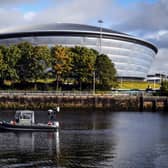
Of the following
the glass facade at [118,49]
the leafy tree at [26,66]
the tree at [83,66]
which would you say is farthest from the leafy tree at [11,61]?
the glass facade at [118,49]

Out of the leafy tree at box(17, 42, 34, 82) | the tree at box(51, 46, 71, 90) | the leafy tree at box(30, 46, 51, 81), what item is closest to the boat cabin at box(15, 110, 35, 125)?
the leafy tree at box(30, 46, 51, 81)

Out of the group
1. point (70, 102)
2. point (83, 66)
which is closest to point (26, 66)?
point (83, 66)

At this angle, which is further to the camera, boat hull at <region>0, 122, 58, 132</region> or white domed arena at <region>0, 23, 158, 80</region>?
white domed arena at <region>0, 23, 158, 80</region>

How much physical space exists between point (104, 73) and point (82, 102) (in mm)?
15245

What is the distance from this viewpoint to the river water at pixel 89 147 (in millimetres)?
38656

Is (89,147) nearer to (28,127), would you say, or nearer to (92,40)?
(28,127)

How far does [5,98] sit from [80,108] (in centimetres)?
1385

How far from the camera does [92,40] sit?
170 m

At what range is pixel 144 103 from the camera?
338 feet

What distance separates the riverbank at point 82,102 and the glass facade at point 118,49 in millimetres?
67184

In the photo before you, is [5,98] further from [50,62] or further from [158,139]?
[158,139]

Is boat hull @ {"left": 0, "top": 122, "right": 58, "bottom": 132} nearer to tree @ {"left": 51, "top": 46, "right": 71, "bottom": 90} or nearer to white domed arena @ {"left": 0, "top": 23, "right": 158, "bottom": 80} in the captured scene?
tree @ {"left": 51, "top": 46, "right": 71, "bottom": 90}

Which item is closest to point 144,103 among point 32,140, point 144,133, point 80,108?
point 80,108

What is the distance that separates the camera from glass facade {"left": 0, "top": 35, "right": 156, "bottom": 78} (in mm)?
167750
